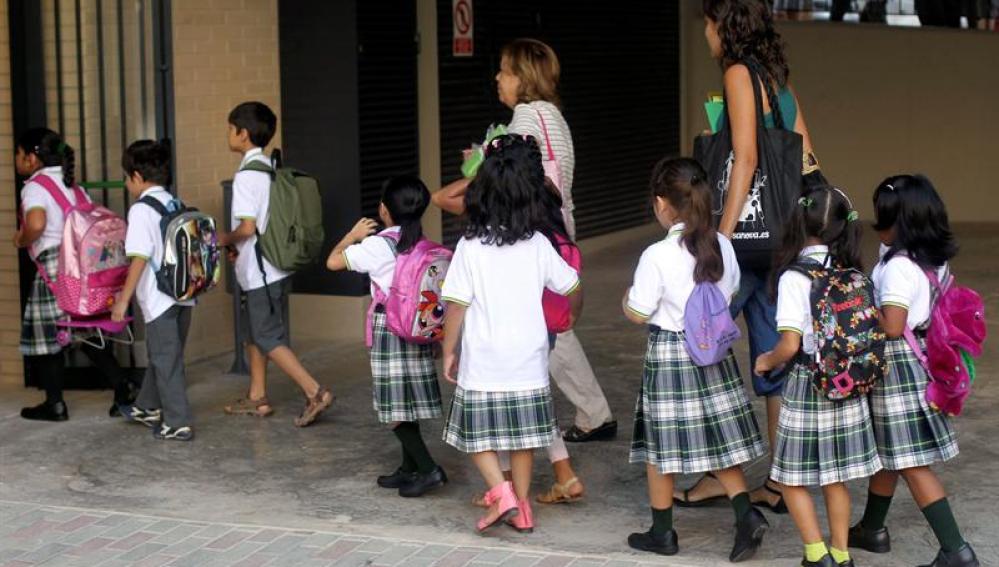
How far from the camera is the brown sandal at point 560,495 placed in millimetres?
6629

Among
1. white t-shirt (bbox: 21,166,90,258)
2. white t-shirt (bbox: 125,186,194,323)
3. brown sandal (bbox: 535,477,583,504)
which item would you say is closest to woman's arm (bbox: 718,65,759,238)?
brown sandal (bbox: 535,477,583,504)

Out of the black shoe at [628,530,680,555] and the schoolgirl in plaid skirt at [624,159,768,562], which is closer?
the schoolgirl in plaid skirt at [624,159,768,562]

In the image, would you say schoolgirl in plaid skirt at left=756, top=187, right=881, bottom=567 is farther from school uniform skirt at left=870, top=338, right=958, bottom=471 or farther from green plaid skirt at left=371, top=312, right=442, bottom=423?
green plaid skirt at left=371, top=312, right=442, bottom=423

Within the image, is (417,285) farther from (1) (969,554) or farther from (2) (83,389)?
(2) (83,389)

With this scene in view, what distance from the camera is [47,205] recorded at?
26.4 ft

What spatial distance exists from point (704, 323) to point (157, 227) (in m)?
2.87

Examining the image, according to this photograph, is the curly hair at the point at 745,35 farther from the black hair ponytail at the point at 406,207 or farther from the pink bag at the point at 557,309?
the black hair ponytail at the point at 406,207

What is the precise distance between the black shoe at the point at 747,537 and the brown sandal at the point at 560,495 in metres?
0.87

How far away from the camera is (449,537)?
20.7ft

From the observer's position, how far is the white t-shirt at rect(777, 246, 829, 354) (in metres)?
5.52

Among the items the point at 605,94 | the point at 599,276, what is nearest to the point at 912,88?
the point at 605,94

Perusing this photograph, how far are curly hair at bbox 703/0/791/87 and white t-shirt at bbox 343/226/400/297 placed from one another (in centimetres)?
147

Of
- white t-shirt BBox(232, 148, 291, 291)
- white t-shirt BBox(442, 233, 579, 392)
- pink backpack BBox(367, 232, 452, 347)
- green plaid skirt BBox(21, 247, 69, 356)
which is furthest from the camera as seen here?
green plaid skirt BBox(21, 247, 69, 356)

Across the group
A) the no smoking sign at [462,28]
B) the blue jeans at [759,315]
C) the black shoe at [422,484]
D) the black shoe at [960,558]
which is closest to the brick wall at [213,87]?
the no smoking sign at [462,28]
